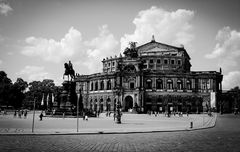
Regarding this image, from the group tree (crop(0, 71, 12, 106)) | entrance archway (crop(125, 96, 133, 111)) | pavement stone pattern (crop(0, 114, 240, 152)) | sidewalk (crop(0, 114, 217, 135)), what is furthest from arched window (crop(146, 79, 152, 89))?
pavement stone pattern (crop(0, 114, 240, 152))

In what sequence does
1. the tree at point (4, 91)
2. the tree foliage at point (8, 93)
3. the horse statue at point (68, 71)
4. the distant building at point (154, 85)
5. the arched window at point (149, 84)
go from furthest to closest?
1. the tree foliage at point (8, 93)
2. the arched window at point (149, 84)
3. the tree at point (4, 91)
4. the distant building at point (154, 85)
5. the horse statue at point (68, 71)

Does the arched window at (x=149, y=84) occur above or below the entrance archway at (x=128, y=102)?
above

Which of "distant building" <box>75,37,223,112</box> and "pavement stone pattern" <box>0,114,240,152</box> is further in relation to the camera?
"distant building" <box>75,37,223,112</box>

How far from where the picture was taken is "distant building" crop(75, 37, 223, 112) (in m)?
80.3

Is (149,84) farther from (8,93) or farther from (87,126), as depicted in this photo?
(87,126)

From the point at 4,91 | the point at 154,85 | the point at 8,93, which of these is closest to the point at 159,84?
the point at 154,85

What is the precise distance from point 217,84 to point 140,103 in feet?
91.6

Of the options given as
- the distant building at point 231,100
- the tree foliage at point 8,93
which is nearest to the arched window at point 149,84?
the distant building at point 231,100

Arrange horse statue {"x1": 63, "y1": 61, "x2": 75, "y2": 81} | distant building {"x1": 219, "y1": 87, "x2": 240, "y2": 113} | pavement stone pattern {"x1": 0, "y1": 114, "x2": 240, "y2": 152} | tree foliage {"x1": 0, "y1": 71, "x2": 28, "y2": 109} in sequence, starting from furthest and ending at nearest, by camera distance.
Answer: distant building {"x1": 219, "y1": 87, "x2": 240, "y2": 113} → tree foliage {"x1": 0, "y1": 71, "x2": 28, "y2": 109} → horse statue {"x1": 63, "y1": 61, "x2": 75, "y2": 81} → pavement stone pattern {"x1": 0, "y1": 114, "x2": 240, "y2": 152}

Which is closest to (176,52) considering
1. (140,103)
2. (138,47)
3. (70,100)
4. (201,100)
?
(138,47)

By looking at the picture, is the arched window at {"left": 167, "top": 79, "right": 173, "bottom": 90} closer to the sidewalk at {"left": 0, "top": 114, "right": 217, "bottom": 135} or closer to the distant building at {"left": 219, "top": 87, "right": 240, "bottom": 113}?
the distant building at {"left": 219, "top": 87, "right": 240, "bottom": 113}

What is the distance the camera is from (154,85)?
83.1m

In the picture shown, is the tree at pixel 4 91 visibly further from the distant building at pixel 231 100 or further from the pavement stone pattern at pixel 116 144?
the distant building at pixel 231 100

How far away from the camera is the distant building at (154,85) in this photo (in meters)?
80.3
